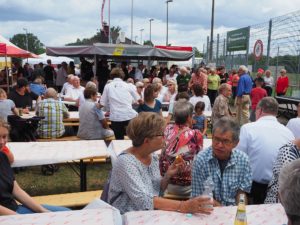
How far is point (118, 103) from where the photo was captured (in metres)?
5.51

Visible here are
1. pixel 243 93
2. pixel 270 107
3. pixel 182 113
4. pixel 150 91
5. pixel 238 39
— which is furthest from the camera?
pixel 238 39

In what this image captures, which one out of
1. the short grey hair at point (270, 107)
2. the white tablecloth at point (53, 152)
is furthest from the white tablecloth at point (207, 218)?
the white tablecloth at point (53, 152)

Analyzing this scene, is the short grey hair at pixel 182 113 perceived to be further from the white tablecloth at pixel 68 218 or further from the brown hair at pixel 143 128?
the white tablecloth at pixel 68 218

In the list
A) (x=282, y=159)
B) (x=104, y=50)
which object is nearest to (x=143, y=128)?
(x=282, y=159)

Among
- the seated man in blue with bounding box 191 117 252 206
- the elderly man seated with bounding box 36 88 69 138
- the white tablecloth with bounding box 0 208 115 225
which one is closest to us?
the white tablecloth with bounding box 0 208 115 225

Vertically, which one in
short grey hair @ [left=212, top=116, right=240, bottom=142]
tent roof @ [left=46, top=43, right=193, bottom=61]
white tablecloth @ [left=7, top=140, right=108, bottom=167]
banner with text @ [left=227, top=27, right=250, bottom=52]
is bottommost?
white tablecloth @ [left=7, top=140, right=108, bottom=167]

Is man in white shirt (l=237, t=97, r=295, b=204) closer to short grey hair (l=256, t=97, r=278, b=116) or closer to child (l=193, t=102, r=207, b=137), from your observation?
short grey hair (l=256, t=97, r=278, b=116)

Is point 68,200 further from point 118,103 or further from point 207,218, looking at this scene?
point 118,103

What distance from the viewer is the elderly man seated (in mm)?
5355

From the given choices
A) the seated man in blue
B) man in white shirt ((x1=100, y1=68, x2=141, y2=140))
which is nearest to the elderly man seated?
man in white shirt ((x1=100, y1=68, x2=141, y2=140))

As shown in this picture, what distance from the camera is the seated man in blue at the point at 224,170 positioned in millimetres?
2484

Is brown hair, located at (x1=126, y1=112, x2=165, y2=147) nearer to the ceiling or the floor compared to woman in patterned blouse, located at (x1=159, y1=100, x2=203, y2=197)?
nearer to the ceiling

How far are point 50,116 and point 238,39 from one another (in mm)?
12694

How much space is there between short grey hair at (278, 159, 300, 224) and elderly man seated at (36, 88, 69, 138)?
448cm
